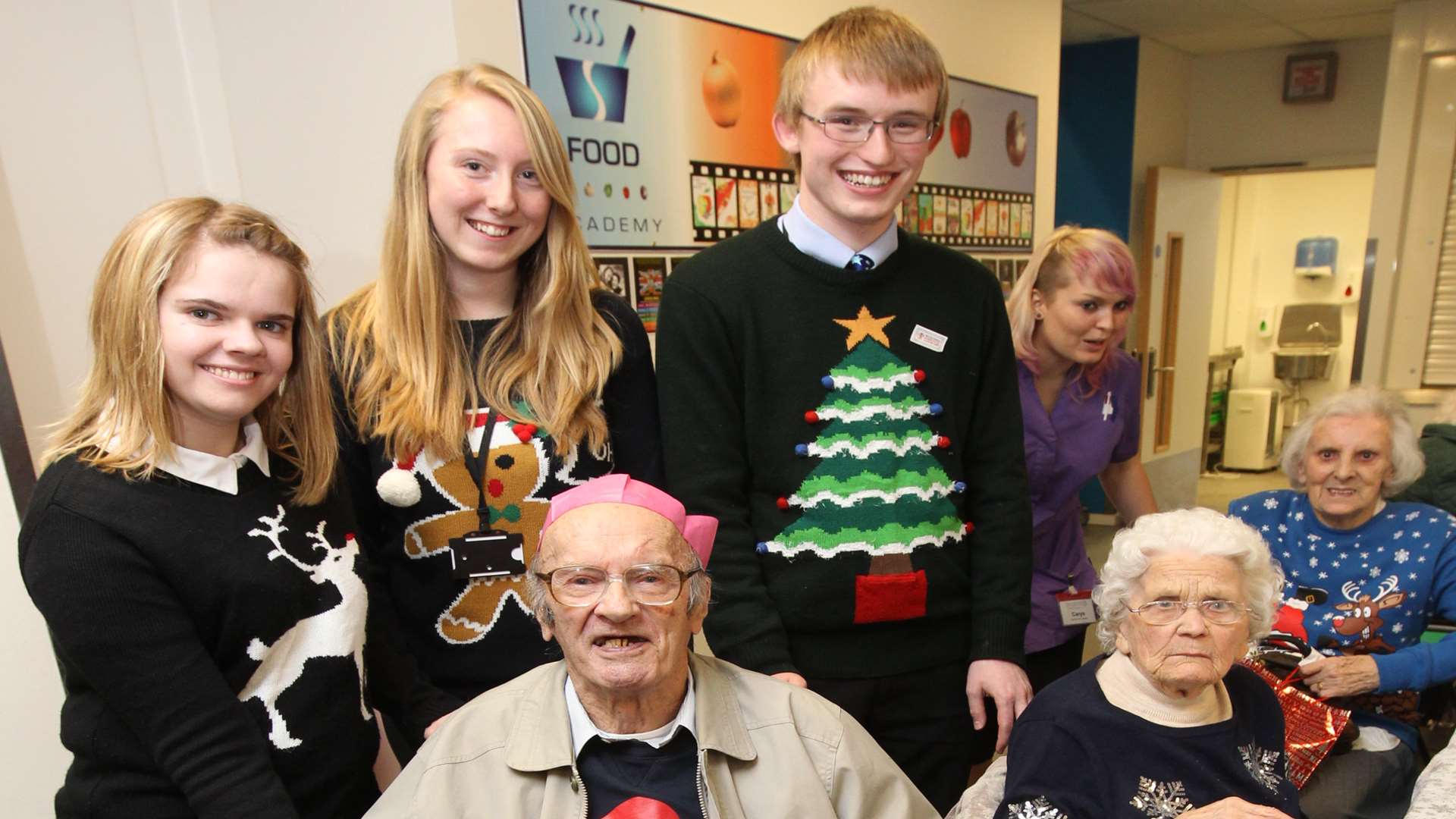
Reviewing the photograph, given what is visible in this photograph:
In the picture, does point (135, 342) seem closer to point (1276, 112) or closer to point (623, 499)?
point (623, 499)

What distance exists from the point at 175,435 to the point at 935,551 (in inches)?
45.3

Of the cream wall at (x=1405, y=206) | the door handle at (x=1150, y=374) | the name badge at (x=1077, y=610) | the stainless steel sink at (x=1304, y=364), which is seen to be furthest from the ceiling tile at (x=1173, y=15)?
the name badge at (x=1077, y=610)

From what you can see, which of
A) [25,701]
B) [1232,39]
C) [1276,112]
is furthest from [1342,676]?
[1276,112]

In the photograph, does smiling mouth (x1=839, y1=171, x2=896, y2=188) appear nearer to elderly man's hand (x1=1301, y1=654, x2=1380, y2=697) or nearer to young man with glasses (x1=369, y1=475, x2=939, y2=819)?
young man with glasses (x1=369, y1=475, x2=939, y2=819)

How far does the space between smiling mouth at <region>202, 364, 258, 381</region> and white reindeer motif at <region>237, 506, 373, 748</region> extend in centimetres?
20

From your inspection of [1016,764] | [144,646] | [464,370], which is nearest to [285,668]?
[144,646]

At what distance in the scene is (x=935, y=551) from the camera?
1.43 meters

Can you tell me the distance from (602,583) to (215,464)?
1.88 feet

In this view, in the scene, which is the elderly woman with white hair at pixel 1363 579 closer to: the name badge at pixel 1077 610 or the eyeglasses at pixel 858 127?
the name badge at pixel 1077 610

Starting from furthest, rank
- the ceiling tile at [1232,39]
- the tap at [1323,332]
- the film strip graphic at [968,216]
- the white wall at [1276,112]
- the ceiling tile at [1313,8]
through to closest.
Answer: the tap at [1323,332] → the white wall at [1276,112] → the ceiling tile at [1232,39] → the ceiling tile at [1313,8] → the film strip graphic at [968,216]

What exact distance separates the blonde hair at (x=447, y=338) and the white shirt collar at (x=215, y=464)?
16cm

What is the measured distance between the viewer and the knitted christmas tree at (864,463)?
1381mm

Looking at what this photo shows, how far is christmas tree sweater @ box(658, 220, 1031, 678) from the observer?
1.37m

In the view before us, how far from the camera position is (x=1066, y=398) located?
2.05 metres
